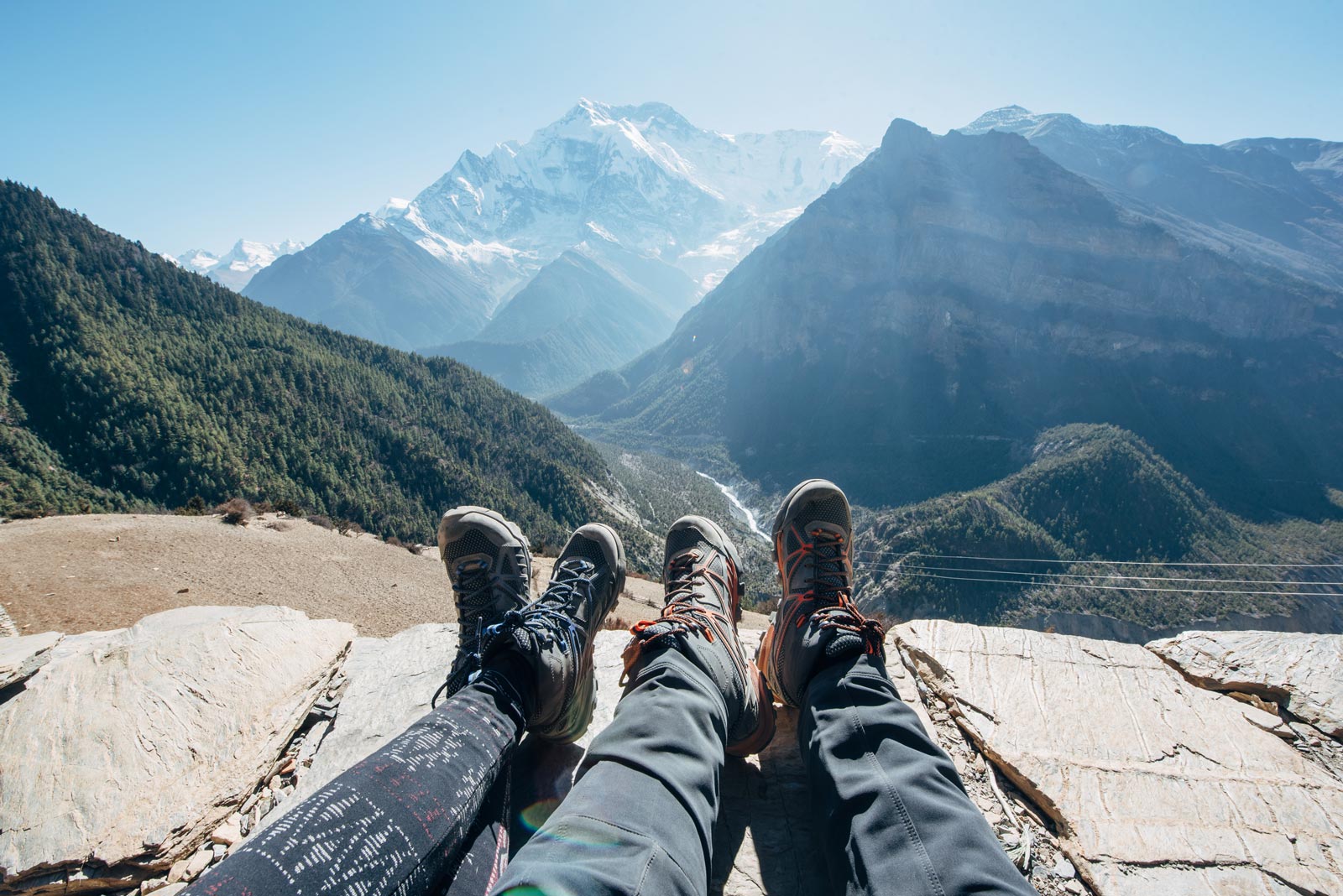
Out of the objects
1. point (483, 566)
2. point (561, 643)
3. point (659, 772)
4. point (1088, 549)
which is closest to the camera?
point (659, 772)

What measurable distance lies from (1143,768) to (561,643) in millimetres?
3155

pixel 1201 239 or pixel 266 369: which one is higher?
pixel 1201 239

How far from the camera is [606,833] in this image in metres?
1.74

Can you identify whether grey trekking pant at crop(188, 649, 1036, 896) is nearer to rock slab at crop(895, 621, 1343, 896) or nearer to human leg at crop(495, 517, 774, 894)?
human leg at crop(495, 517, 774, 894)

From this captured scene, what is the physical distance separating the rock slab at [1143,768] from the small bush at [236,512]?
17.5 meters

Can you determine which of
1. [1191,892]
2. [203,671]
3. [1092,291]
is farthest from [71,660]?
[1092,291]

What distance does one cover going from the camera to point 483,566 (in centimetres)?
434

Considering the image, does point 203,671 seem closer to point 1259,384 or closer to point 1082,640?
point 1082,640

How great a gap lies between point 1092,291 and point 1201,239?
55416 mm

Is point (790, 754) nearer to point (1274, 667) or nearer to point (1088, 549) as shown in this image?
point (1274, 667)

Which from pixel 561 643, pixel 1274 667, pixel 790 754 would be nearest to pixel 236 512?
pixel 561 643

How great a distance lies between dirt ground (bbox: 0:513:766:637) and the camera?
9.01 m

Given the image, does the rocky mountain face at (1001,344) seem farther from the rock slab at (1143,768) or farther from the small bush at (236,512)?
the rock slab at (1143,768)

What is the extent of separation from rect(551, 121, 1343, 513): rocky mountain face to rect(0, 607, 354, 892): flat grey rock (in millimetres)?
108781
